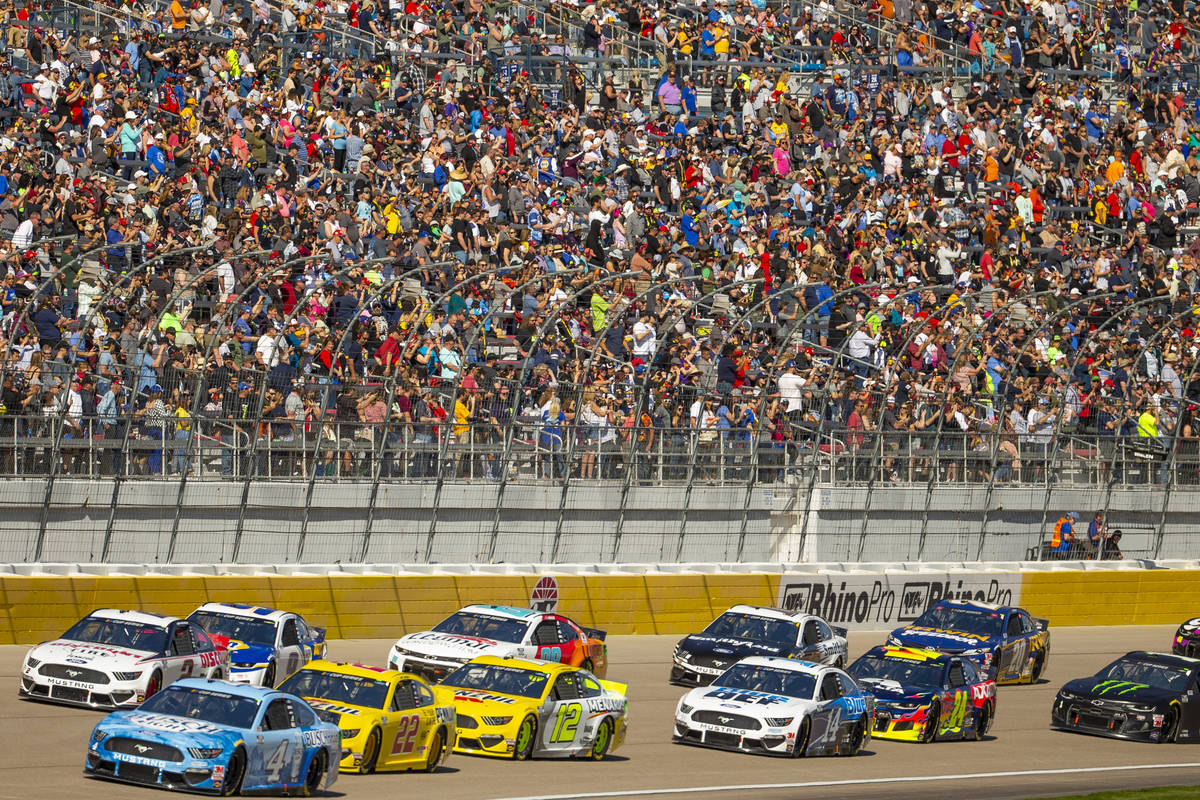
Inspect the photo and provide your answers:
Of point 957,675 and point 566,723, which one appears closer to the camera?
point 566,723

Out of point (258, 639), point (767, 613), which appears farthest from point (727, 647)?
point (258, 639)

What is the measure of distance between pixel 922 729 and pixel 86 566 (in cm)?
992

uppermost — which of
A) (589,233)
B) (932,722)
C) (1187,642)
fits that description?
(589,233)

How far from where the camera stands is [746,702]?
2236 centimetres

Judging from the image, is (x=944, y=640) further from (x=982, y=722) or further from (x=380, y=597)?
(x=380, y=597)

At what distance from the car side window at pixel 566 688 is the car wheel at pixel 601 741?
46 cm

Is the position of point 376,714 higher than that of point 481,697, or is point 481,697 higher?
point 376,714

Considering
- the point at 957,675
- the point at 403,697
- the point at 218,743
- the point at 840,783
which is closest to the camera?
the point at 218,743

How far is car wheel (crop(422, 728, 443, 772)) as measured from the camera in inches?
763

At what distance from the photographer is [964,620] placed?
2964 centimetres

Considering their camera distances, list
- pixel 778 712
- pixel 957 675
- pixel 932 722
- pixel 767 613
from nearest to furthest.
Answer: pixel 778 712 → pixel 932 722 → pixel 957 675 → pixel 767 613

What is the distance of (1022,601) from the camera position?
33.8 metres

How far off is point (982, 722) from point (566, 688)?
6415mm

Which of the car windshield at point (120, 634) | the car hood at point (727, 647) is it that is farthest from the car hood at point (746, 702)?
the car windshield at point (120, 634)
